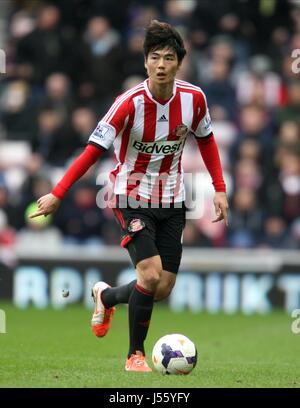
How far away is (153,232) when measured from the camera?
317 inches

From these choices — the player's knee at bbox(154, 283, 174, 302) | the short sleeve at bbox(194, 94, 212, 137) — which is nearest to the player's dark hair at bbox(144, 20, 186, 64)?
the short sleeve at bbox(194, 94, 212, 137)

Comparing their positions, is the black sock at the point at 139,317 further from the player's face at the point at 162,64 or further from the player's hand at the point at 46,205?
the player's face at the point at 162,64

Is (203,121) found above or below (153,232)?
above

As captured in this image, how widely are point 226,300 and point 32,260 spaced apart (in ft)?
8.60

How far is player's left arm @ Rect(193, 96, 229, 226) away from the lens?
8.20 meters

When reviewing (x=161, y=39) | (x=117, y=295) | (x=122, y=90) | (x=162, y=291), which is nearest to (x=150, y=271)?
(x=162, y=291)

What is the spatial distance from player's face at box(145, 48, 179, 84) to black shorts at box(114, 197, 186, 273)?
95 centimetres

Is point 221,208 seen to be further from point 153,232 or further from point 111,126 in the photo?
point 111,126

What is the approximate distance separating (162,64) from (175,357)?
6.55ft

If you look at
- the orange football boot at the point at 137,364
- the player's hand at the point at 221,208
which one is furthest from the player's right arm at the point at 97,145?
the orange football boot at the point at 137,364

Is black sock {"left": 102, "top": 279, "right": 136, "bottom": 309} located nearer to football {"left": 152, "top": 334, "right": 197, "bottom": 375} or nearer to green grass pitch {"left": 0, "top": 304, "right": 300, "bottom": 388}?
green grass pitch {"left": 0, "top": 304, "right": 300, "bottom": 388}

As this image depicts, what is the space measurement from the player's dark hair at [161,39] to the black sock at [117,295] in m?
1.73

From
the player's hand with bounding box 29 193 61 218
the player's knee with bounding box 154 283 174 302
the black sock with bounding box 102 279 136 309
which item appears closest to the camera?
the player's hand with bounding box 29 193 61 218
